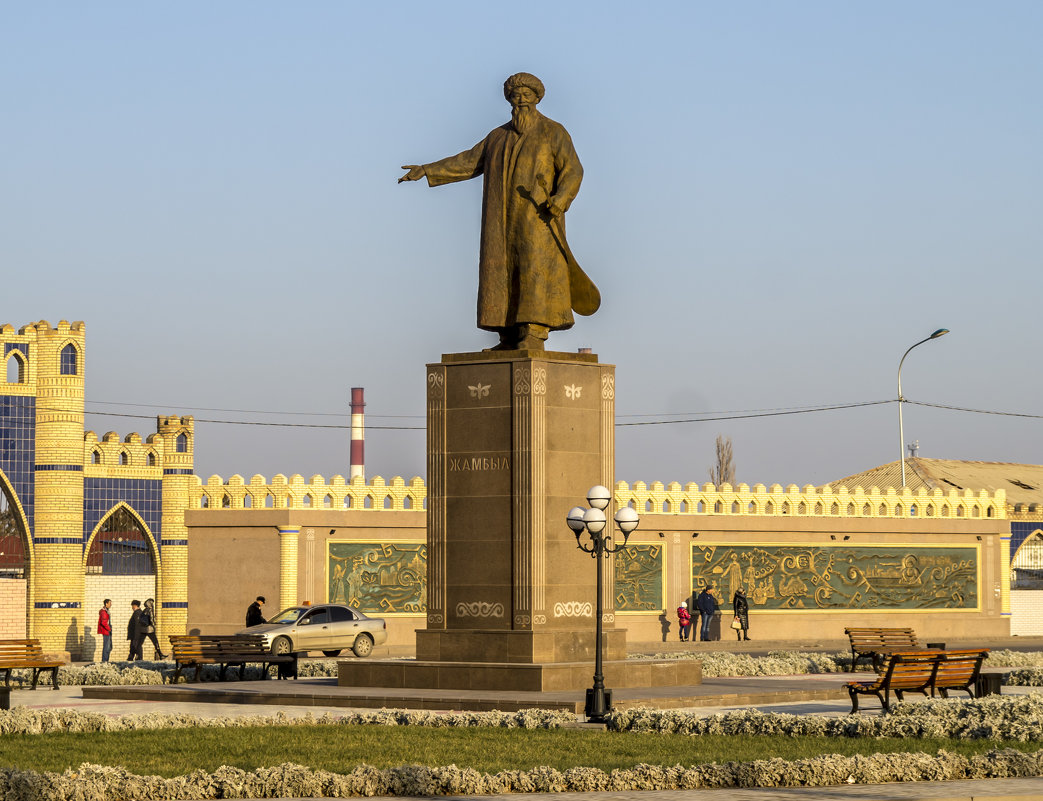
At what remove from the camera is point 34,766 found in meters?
13.8

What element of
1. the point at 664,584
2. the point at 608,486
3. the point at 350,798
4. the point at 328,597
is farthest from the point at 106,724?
the point at 664,584

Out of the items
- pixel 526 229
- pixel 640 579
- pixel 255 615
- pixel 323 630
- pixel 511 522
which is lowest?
pixel 323 630

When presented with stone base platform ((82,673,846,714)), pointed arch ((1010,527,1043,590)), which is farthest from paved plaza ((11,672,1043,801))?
pointed arch ((1010,527,1043,590))

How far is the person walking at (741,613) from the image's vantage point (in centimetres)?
4112

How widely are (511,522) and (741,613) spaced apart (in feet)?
65.7

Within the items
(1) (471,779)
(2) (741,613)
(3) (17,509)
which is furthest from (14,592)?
(1) (471,779)

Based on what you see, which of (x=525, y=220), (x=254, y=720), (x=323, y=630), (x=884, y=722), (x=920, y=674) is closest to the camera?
(x=884, y=722)

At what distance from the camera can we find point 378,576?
38.4m

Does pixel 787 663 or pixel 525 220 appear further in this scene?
pixel 787 663

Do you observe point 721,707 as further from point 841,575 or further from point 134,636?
point 841,575

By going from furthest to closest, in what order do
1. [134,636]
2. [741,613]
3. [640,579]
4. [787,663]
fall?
[741,613], [640,579], [134,636], [787,663]

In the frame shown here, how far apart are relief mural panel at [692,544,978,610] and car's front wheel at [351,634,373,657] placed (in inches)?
360

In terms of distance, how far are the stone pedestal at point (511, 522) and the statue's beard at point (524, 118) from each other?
3082 millimetres

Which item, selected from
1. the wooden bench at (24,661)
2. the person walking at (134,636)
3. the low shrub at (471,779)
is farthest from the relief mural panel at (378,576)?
the low shrub at (471,779)
